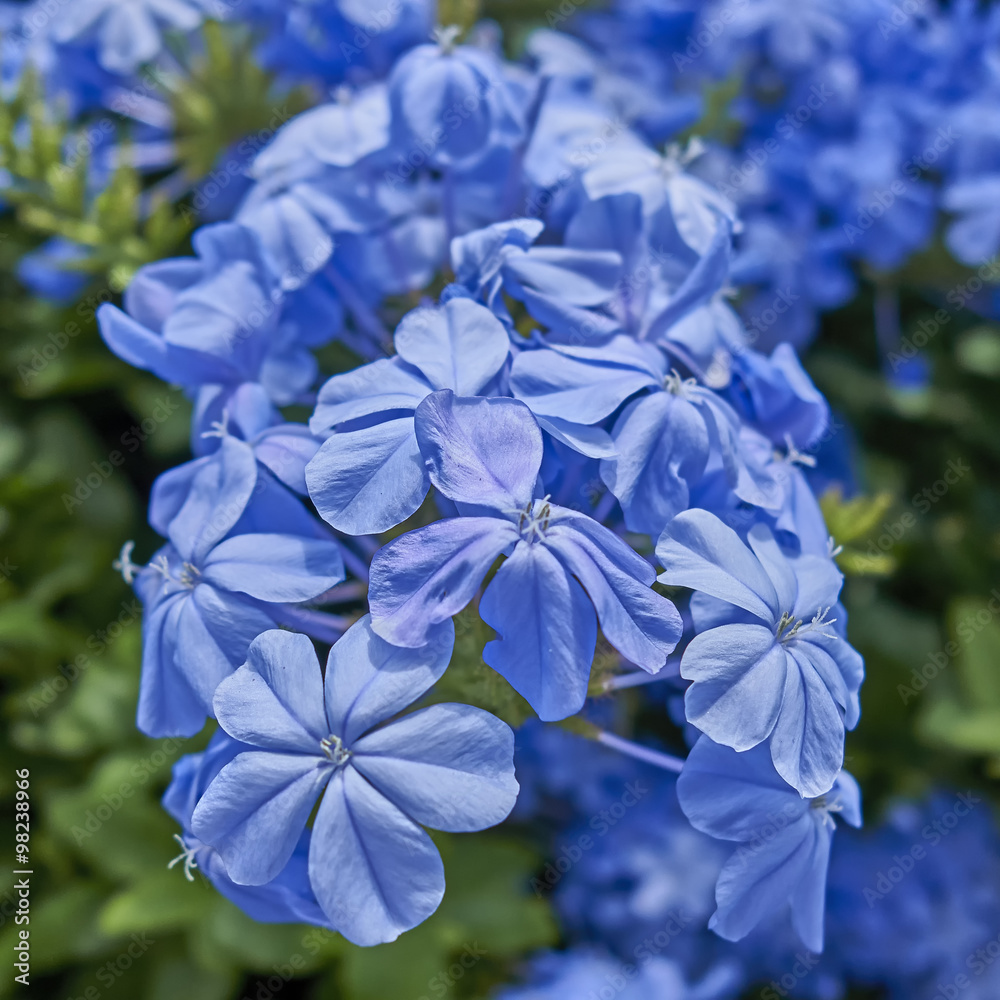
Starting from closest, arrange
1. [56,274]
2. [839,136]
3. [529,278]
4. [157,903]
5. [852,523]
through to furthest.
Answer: [529,278] → [852,523] → [157,903] → [56,274] → [839,136]

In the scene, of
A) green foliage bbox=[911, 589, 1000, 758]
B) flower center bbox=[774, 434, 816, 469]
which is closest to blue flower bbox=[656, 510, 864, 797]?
flower center bbox=[774, 434, 816, 469]

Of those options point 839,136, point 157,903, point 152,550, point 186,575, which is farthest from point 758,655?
point 839,136

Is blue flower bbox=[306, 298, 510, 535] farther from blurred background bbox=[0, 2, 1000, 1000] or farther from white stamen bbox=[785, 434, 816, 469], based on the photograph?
blurred background bbox=[0, 2, 1000, 1000]

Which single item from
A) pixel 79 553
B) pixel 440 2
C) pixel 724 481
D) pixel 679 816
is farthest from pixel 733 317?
pixel 79 553

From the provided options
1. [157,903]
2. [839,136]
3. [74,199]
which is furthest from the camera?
[839,136]

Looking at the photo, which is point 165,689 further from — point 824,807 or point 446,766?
point 824,807

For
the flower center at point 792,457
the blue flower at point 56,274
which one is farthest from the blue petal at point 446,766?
the blue flower at point 56,274

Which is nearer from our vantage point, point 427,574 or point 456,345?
point 427,574
